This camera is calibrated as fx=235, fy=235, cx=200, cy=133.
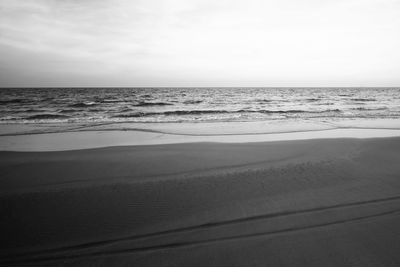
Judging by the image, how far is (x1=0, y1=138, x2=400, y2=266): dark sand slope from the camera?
2637 mm

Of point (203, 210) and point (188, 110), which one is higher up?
point (188, 110)

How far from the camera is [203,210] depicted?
353cm

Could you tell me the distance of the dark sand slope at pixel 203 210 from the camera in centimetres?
264

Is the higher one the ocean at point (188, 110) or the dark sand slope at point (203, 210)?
the ocean at point (188, 110)

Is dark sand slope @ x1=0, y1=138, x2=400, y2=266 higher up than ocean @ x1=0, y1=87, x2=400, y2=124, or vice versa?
ocean @ x1=0, y1=87, x2=400, y2=124

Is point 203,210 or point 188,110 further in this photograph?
point 188,110

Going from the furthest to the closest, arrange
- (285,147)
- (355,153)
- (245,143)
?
1. (245,143)
2. (285,147)
3. (355,153)

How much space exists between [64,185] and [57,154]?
266cm

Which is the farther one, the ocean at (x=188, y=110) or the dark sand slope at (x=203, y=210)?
the ocean at (x=188, y=110)

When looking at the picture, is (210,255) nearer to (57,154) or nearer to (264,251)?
(264,251)

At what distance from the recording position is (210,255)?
2617 mm

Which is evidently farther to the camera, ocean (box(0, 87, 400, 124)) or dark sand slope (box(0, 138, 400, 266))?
ocean (box(0, 87, 400, 124))

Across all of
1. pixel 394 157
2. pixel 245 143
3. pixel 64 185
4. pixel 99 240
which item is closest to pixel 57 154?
pixel 64 185

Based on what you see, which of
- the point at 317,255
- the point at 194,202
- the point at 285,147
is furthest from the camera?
the point at 285,147
